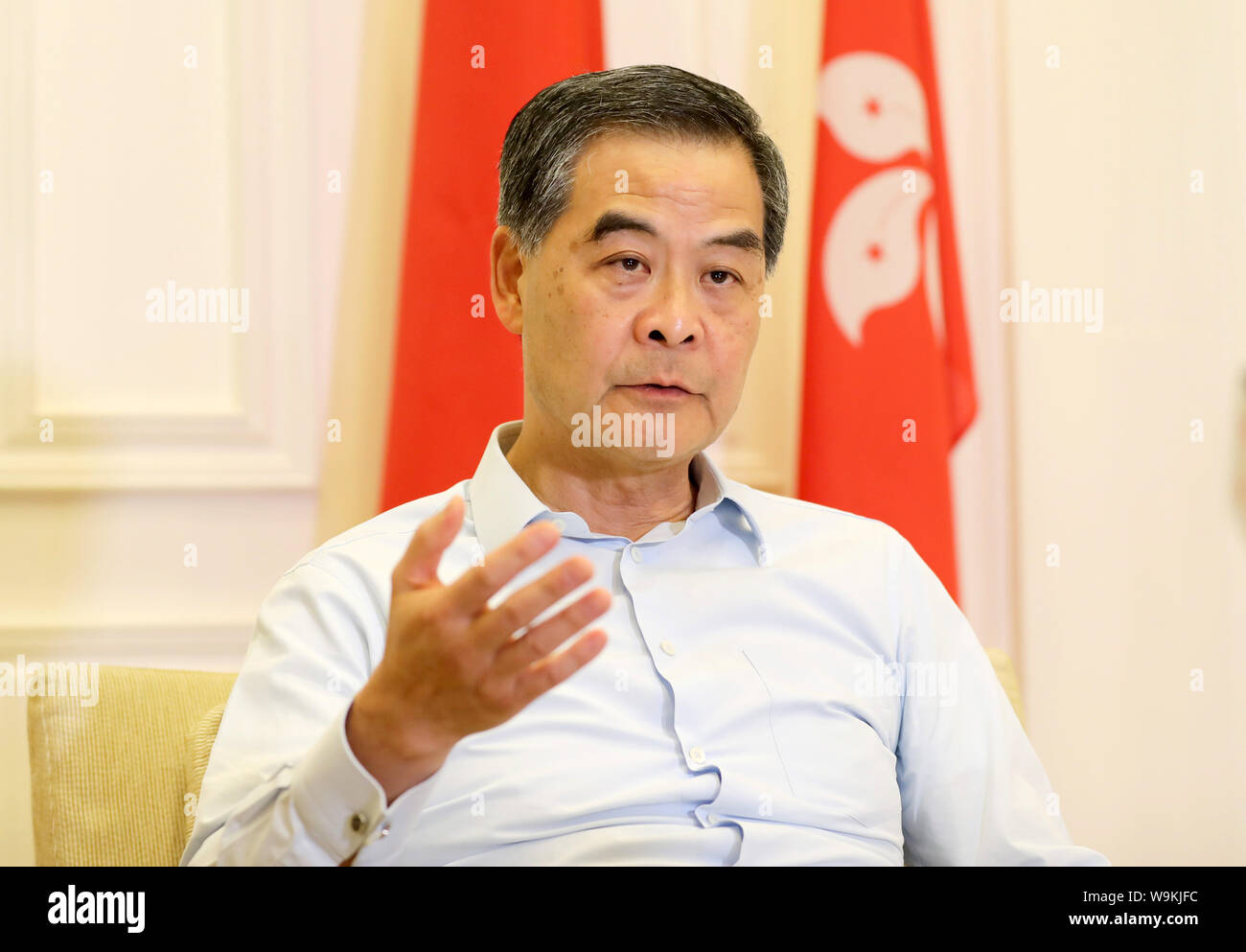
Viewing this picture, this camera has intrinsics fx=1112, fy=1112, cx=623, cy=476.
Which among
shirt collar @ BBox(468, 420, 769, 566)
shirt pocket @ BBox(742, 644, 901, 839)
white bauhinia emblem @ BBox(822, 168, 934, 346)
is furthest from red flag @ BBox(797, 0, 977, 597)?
shirt pocket @ BBox(742, 644, 901, 839)

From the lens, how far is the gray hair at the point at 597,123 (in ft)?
4.91

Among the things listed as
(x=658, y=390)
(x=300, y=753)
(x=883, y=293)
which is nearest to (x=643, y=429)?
(x=658, y=390)

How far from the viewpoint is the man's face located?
4.72ft

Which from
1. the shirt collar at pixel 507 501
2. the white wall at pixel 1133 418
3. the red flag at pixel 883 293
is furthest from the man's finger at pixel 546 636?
the white wall at pixel 1133 418

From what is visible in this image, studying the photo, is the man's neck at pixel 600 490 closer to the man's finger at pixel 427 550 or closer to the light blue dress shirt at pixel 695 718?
the light blue dress shirt at pixel 695 718

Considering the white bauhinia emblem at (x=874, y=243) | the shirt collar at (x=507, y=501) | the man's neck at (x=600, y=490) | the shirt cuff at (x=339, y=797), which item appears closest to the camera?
the shirt cuff at (x=339, y=797)

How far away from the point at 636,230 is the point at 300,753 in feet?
2.49

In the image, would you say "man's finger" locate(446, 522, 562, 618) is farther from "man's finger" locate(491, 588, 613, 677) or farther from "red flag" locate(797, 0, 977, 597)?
"red flag" locate(797, 0, 977, 597)

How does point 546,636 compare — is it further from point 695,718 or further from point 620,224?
point 620,224

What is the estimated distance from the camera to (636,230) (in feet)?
4.74

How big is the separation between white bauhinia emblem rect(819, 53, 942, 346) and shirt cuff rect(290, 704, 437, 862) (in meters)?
1.48

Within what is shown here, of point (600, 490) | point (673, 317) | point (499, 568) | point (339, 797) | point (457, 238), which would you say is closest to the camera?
point (499, 568)

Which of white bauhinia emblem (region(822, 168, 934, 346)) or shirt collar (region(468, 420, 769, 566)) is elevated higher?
white bauhinia emblem (region(822, 168, 934, 346))
